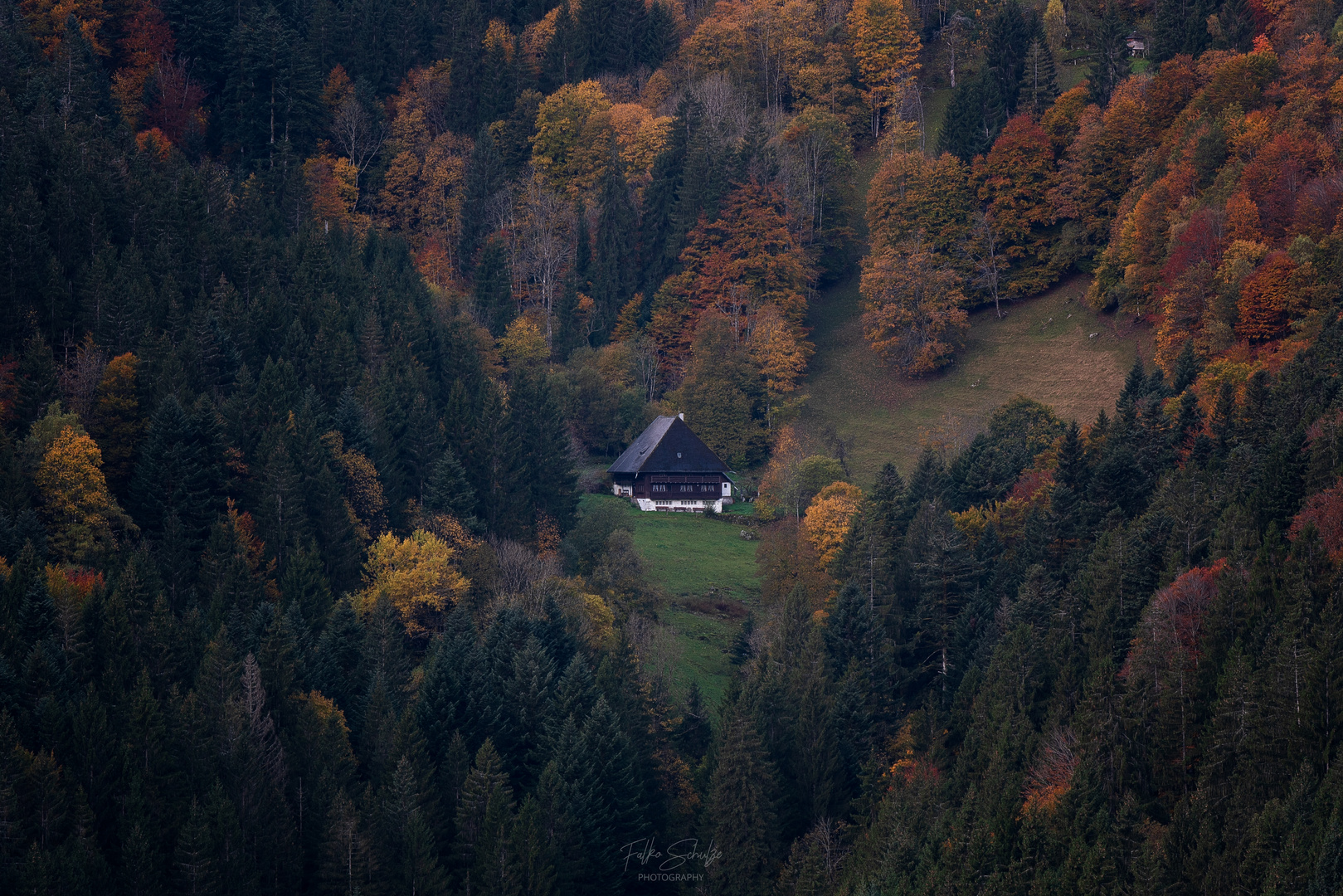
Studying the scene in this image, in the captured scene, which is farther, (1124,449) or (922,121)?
(922,121)

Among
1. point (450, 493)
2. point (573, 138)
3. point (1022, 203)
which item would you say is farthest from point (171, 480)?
point (573, 138)

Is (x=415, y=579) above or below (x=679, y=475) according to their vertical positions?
above

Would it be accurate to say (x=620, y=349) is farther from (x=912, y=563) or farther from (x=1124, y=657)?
(x=1124, y=657)

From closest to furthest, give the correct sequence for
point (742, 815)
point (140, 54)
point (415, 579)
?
point (742, 815)
point (415, 579)
point (140, 54)

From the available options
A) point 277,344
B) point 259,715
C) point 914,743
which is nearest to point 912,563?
point 914,743

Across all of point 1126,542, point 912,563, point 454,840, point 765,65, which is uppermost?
point 765,65

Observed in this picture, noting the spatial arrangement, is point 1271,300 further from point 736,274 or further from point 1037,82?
point 736,274

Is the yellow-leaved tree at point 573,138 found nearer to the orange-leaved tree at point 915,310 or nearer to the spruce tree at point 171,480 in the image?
the orange-leaved tree at point 915,310
